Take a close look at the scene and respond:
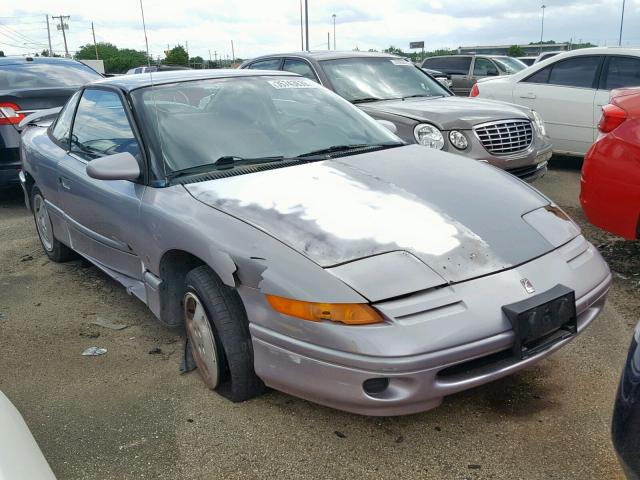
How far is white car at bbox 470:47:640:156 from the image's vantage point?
690cm

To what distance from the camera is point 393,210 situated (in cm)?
268

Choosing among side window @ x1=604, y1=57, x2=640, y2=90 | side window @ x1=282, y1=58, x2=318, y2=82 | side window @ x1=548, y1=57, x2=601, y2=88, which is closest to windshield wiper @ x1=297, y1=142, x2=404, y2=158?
side window @ x1=282, y1=58, x2=318, y2=82

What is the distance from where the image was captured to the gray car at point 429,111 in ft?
18.6

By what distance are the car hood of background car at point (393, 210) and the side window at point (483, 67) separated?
504 inches

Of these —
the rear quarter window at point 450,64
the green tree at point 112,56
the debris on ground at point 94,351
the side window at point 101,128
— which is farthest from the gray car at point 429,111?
the green tree at point 112,56

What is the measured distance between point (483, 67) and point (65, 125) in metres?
12.6

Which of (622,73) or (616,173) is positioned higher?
(622,73)

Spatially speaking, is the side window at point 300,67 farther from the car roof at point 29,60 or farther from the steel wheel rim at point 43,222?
the steel wheel rim at point 43,222

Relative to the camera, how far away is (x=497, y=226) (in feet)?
8.75

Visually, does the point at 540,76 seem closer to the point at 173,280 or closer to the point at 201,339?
the point at 173,280

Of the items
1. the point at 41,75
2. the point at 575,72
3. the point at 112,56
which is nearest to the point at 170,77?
the point at 41,75

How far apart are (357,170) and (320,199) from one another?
0.42 m

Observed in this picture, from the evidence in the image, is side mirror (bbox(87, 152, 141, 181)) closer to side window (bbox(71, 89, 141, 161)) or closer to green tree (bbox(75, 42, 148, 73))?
side window (bbox(71, 89, 141, 161))

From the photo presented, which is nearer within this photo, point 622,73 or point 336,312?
point 336,312
